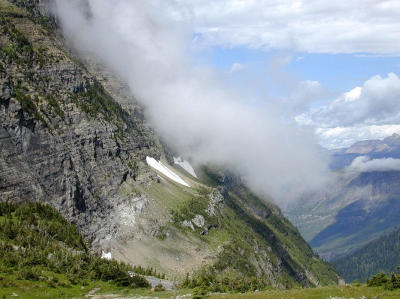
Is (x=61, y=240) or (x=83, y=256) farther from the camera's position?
(x=61, y=240)

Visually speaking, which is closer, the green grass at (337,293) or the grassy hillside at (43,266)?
the green grass at (337,293)

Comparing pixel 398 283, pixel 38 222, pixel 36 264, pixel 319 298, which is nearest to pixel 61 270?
pixel 36 264

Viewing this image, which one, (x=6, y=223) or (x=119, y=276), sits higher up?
(x=6, y=223)

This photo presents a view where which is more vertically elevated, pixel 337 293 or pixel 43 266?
pixel 337 293

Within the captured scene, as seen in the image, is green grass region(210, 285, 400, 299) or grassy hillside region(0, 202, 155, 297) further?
grassy hillside region(0, 202, 155, 297)

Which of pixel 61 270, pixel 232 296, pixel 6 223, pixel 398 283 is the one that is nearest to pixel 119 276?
pixel 61 270

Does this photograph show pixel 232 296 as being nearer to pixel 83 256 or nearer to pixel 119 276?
pixel 119 276

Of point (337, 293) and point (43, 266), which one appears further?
point (43, 266)

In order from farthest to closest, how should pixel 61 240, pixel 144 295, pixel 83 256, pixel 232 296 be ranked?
1. pixel 61 240
2. pixel 83 256
3. pixel 144 295
4. pixel 232 296

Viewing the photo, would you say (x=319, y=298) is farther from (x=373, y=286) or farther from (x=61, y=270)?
(x=61, y=270)

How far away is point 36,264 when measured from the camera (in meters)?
128

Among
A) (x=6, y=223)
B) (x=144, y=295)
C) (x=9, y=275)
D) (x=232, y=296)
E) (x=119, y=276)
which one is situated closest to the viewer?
(x=232, y=296)

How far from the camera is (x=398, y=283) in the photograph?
71125 mm

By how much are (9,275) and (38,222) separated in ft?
269
